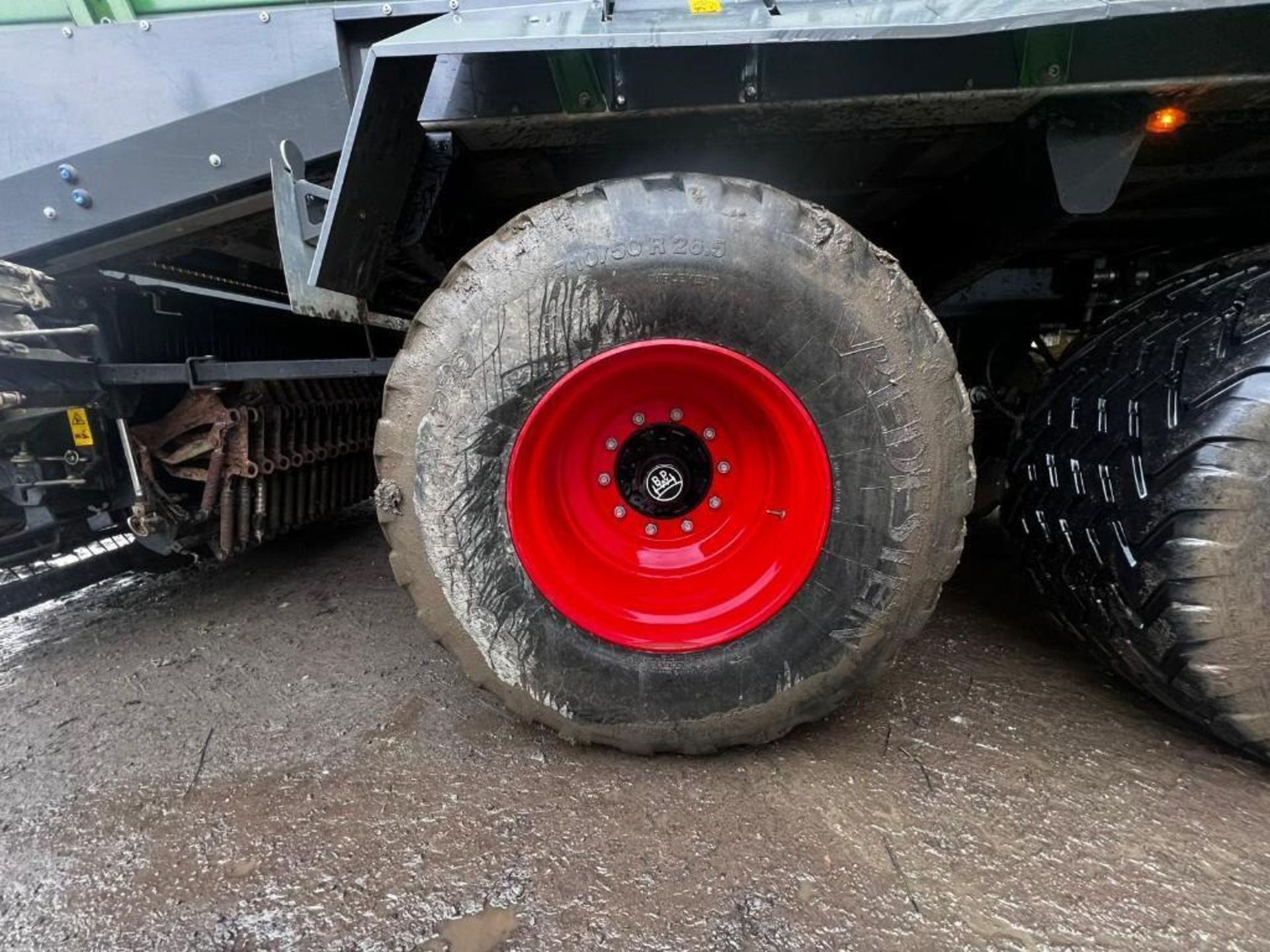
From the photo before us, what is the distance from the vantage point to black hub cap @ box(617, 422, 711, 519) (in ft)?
5.53

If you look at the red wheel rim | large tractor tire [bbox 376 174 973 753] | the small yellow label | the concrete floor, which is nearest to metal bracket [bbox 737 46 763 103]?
large tractor tire [bbox 376 174 973 753]

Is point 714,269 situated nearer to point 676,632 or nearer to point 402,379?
point 402,379

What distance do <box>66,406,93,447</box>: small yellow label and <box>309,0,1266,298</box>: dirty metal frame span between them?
135 cm

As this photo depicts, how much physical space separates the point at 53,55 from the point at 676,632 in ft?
7.59

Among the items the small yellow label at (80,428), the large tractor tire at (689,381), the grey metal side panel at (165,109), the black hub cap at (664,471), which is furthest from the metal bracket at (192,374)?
the black hub cap at (664,471)

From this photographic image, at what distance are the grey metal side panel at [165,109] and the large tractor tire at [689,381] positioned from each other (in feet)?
2.62

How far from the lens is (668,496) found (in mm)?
1686

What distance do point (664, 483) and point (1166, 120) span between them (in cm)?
148

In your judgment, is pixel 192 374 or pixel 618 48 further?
pixel 192 374

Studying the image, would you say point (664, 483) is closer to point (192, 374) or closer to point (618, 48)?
point (618, 48)

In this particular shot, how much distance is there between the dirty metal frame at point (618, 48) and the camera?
114cm

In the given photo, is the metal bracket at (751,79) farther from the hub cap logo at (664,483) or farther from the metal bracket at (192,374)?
the metal bracket at (192,374)

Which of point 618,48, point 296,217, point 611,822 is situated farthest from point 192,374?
point 611,822

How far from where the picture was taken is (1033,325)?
2811 millimetres
